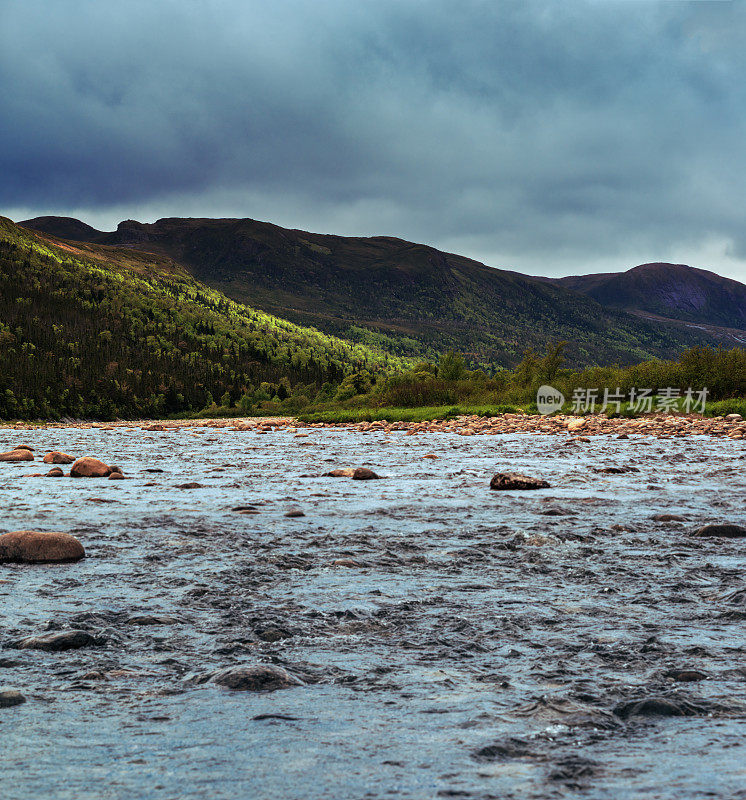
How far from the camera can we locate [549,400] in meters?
42.4

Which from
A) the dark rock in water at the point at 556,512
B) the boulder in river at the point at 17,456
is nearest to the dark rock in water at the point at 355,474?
the dark rock in water at the point at 556,512

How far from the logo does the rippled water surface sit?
31.4 m

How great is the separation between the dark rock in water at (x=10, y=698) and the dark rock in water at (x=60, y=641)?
2.38 feet

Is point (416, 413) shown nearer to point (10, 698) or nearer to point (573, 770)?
point (10, 698)

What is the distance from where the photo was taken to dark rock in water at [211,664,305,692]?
360cm

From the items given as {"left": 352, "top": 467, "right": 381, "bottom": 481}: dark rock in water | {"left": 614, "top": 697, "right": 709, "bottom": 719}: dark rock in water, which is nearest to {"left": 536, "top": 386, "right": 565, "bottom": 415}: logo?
{"left": 352, "top": 467, "right": 381, "bottom": 481}: dark rock in water

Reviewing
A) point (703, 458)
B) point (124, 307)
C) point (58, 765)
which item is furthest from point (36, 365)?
point (58, 765)

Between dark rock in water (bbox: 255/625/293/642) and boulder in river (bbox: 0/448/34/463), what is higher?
dark rock in water (bbox: 255/625/293/642)

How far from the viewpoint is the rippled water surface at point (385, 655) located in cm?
262

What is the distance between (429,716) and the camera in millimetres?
3195

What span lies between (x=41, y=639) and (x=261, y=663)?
4.89 feet

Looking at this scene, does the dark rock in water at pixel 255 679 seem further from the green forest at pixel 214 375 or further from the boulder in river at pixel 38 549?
the green forest at pixel 214 375

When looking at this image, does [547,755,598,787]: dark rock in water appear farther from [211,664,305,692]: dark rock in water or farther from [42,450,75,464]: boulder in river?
[42,450,75,464]: boulder in river

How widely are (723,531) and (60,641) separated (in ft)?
22.5
